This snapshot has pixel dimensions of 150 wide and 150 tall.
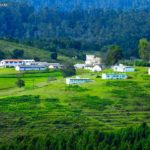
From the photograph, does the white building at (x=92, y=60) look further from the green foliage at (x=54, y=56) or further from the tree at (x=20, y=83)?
the tree at (x=20, y=83)

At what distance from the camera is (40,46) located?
122 metres

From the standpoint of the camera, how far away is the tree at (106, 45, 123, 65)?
9850 centimetres

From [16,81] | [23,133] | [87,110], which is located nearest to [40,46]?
[16,81]

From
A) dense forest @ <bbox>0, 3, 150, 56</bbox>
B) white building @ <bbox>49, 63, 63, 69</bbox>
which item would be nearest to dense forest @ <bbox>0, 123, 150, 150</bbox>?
white building @ <bbox>49, 63, 63, 69</bbox>

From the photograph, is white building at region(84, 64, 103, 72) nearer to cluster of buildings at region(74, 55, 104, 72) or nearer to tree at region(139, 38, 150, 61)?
cluster of buildings at region(74, 55, 104, 72)

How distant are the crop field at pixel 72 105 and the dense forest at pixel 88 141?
498 centimetres

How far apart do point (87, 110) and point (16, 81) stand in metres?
17.5

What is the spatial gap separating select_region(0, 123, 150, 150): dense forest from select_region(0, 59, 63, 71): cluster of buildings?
40.6 metres

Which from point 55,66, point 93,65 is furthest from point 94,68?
point 55,66

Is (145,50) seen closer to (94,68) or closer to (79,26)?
(94,68)

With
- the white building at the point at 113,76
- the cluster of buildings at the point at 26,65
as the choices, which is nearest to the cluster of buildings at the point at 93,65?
the cluster of buildings at the point at 26,65

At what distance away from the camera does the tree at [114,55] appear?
→ 3878 inches

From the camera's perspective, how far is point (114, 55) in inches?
3922

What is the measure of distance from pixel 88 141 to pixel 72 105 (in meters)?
15.8
